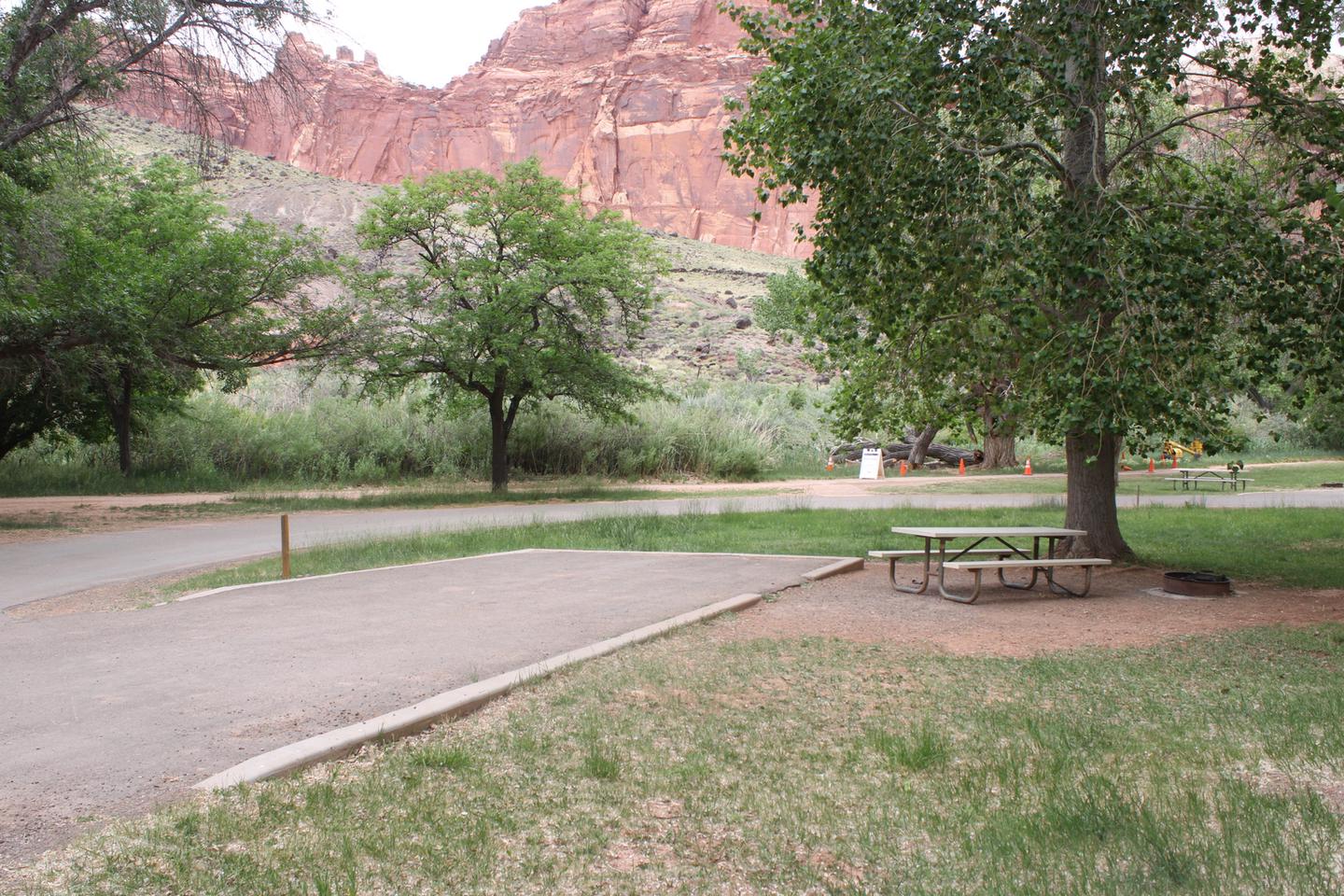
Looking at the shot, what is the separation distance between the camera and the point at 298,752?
4.21 m

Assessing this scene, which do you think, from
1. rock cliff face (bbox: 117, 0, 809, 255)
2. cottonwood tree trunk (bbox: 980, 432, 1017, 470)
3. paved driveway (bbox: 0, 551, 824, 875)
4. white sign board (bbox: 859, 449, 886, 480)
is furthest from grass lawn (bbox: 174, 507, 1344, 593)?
rock cliff face (bbox: 117, 0, 809, 255)

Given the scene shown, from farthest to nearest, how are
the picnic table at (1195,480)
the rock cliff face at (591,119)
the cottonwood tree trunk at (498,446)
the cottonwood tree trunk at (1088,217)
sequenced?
the rock cliff face at (591,119) → the cottonwood tree trunk at (498,446) → the picnic table at (1195,480) → the cottonwood tree trunk at (1088,217)

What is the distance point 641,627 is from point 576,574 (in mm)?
2697

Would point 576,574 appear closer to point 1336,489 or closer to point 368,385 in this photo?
point 368,385

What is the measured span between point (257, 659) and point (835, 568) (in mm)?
5868

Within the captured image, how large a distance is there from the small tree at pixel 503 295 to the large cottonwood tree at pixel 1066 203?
12349 mm

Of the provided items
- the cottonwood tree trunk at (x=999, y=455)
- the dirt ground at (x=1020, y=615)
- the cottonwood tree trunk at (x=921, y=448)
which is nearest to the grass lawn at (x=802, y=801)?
the dirt ground at (x=1020, y=615)

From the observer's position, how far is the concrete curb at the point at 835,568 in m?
9.66

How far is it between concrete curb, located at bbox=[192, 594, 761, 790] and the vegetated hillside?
3411 cm

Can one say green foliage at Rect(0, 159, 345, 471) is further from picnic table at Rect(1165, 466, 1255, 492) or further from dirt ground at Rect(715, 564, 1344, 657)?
picnic table at Rect(1165, 466, 1255, 492)

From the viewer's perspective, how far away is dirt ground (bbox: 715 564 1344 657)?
22.7ft

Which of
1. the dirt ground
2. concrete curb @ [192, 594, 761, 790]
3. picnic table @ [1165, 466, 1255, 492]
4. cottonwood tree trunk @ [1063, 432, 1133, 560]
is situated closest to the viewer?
concrete curb @ [192, 594, 761, 790]

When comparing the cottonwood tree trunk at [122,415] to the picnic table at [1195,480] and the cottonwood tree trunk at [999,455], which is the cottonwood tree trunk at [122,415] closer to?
the cottonwood tree trunk at [999,455]

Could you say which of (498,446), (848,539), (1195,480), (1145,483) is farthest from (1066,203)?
(1145,483)
